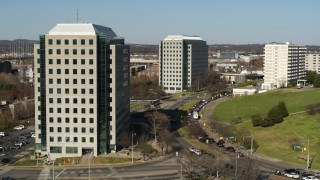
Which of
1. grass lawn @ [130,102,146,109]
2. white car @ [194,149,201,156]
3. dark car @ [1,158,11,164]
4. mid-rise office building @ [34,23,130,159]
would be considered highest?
mid-rise office building @ [34,23,130,159]

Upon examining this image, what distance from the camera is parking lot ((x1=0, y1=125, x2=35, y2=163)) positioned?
63.1 metres

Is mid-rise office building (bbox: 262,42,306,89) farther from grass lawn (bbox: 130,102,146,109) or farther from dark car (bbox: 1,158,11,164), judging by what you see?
dark car (bbox: 1,158,11,164)

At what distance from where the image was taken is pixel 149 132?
75.5 m

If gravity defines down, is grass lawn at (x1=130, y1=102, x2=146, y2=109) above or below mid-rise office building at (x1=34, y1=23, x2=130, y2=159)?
below

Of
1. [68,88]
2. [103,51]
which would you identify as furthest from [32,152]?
[103,51]

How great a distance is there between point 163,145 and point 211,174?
14.4m

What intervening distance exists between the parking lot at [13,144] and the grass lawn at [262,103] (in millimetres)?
34530

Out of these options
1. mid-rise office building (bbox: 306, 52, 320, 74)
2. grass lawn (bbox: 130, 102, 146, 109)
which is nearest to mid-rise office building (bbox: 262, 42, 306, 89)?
mid-rise office building (bbox: 306, 52, 320, 74)

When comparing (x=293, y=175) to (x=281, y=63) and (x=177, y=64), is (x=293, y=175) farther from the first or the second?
(x=281, y=63)

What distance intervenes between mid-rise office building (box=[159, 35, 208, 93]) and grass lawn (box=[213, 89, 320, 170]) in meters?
35.6

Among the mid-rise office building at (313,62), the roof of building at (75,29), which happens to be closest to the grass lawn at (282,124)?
the roof of building at (75,29)

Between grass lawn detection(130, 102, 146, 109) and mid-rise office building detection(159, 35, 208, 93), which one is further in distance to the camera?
mid-rise office building detection(159, 35, 208, 93)

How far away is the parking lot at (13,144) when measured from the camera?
2484 inches

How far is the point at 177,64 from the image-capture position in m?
146
